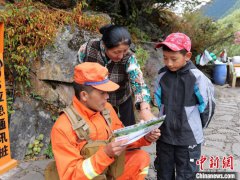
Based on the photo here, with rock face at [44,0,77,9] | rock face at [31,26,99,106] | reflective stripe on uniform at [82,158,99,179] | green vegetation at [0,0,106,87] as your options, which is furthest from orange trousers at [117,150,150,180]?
rock face at [44,0,77,9]

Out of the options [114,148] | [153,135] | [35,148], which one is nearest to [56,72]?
[35,148]

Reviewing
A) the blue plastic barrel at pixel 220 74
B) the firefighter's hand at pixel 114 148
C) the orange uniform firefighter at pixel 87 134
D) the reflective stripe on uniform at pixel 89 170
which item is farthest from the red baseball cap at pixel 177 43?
the blue plastic barrel at pixel 220 74

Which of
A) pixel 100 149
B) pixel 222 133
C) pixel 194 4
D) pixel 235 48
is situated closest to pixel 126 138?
pixel 100 149

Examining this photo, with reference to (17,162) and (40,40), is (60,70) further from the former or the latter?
(17,162)

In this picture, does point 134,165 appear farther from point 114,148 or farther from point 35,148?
point 35,148

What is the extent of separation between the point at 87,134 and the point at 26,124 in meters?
2.25

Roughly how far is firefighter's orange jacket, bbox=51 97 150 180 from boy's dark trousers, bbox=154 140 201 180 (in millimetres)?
749

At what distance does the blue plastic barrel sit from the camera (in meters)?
9.52

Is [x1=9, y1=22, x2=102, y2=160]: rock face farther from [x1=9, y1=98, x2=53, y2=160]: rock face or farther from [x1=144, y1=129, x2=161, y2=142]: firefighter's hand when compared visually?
[x1=144, y1=129, x2=161, y2=142]: firefighter's hand

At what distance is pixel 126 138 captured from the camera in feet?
6.50

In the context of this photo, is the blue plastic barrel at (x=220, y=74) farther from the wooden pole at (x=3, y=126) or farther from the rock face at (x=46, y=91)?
the wooden pole at (x=3, y=126)

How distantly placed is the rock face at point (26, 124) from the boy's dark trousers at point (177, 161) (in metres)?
1.97

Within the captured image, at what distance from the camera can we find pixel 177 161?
3021mm

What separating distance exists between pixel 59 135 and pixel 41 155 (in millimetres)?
2219
